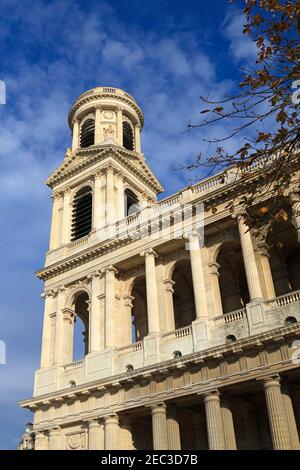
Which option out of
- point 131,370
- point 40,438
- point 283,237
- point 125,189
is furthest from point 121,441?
point 125,189

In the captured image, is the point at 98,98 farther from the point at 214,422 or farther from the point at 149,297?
the point at 214,422

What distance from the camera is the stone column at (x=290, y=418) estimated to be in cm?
2073

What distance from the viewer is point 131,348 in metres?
28.3

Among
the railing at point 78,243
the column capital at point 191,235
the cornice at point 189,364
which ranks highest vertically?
the railing at point 78,243

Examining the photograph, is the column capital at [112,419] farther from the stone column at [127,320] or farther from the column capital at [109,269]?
the column capital at [109,269]

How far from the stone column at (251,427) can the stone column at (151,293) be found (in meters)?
6.02

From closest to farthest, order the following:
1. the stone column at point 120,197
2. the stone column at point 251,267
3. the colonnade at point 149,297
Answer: the stone column at point 251,267, the colonnade at point 149,297, the stone column at point 120,197

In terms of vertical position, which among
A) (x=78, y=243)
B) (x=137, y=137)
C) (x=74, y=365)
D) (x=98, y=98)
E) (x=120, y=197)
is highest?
(x=98, y=98)

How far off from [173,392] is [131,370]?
3135 millimetres

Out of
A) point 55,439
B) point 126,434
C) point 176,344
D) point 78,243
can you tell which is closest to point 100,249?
point 78,243

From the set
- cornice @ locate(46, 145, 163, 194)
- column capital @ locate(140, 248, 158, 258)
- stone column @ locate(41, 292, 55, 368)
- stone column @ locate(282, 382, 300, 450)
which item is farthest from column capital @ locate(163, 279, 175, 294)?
cornice @ locate(46, 145, 163, 194)

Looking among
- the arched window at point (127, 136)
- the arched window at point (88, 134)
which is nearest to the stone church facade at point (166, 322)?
the arched window at point (88, 134)

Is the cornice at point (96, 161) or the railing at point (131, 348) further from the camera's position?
the cornice at point (96, 161)

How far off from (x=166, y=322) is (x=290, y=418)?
30.1ft
